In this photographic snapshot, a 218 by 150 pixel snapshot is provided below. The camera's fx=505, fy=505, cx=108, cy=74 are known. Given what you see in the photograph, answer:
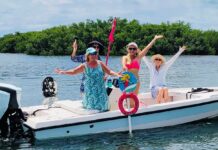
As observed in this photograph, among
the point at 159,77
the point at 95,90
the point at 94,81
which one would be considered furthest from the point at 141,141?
the point at 159,77

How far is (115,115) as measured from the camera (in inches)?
424

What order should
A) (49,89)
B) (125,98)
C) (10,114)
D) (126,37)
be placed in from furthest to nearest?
(126,37) → (49,89) → (125,98) → (10,114)

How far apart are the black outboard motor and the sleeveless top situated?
147cm

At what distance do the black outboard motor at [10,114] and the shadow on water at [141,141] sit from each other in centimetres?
24

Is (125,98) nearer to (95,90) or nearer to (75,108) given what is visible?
(95,90)

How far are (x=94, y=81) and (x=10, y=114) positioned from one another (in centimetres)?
186

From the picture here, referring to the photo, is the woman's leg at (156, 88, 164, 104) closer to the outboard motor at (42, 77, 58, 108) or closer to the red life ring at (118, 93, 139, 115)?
the red life ring at (118, 93, 139, 115)

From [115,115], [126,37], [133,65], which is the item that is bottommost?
[115,115]

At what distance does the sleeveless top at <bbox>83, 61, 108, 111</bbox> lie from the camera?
10.5 m

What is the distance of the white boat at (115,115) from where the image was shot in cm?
1025

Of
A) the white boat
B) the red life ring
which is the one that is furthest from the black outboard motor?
the red life ring

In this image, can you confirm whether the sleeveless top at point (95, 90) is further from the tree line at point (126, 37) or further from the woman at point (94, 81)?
the tree line at point (126, 37)

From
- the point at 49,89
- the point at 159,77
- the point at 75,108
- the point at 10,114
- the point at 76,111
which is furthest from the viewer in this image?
→ the point at 159,77

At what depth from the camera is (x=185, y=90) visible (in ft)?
43.5
